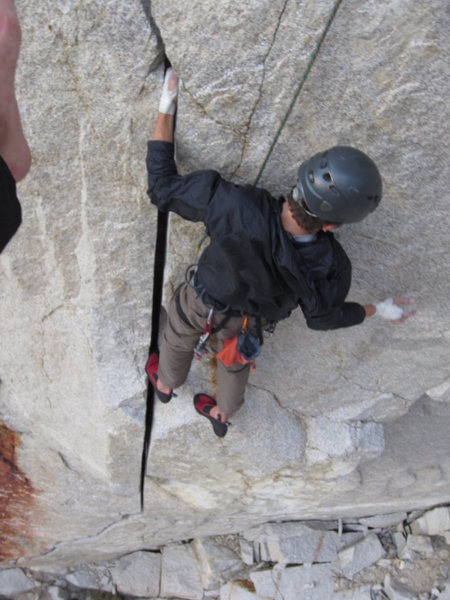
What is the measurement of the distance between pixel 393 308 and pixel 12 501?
365 centimetres

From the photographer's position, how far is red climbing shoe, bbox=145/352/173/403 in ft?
9.95

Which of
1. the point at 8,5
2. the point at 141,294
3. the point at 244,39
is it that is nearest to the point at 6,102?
the point at 8,5

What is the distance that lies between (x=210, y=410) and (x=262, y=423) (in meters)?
0.41

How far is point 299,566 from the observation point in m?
5.12

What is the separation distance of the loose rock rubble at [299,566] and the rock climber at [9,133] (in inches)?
170

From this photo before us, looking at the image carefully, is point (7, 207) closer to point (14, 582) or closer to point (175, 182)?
point (175, 182)

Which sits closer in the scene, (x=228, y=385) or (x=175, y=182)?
(x=175, y=182)

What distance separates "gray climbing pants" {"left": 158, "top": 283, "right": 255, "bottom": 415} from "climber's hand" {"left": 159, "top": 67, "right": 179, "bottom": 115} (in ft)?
2.69

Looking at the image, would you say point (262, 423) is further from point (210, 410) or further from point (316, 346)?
point (316, 346)

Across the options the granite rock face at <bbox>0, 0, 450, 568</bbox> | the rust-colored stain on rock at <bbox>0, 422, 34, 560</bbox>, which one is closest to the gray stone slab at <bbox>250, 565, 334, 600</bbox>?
the granite rock face at <bbox>0, 0, 450, 568</bbox>

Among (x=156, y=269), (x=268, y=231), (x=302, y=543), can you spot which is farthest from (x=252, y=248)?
(x=302, y=543)

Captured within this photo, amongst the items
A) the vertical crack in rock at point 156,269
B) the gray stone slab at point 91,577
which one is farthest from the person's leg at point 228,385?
the gray stone slab at point 91,577

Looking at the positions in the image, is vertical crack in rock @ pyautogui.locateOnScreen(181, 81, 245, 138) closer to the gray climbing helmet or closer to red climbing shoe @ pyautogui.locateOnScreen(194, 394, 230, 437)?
the gray climbing helmet

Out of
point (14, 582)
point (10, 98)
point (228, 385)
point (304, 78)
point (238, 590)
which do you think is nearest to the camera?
point (10, 98)
